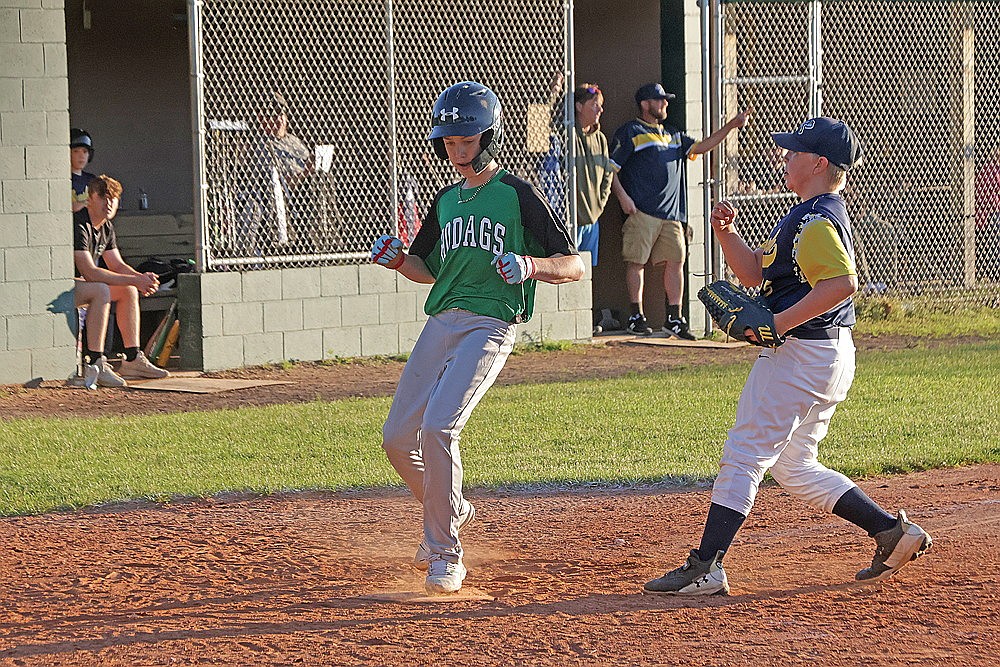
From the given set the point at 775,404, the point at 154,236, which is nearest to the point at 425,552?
the point at 775,404

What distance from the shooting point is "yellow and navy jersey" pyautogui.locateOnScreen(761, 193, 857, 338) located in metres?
4.73

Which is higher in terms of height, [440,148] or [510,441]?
[440,148]

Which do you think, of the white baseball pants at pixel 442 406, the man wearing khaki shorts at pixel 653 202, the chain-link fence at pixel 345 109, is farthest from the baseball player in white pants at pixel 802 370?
the man wearing khaki shorts at pixel 653 202

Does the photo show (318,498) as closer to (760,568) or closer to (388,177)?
(760,568)

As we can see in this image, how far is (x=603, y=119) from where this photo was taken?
562 inches

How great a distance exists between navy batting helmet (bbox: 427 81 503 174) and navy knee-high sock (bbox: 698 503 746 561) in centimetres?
151

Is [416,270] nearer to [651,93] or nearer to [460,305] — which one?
[460,305]

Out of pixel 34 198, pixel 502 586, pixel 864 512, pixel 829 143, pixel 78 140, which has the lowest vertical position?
pixel 502 586

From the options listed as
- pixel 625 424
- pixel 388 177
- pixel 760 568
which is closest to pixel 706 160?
pixel 388 177

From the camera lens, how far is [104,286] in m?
10.4

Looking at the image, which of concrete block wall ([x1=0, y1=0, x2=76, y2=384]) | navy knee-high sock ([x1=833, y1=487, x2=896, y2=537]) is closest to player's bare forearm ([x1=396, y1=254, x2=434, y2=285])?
navy knee-high sock ([x1=833, y1=487, x2=896, y2=537])

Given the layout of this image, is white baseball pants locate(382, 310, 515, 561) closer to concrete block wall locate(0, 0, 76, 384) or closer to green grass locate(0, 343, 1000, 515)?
green grass locate(0, 343, 1000, 515)

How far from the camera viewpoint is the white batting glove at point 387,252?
5.16m

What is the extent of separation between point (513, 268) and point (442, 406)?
60 centimetres
